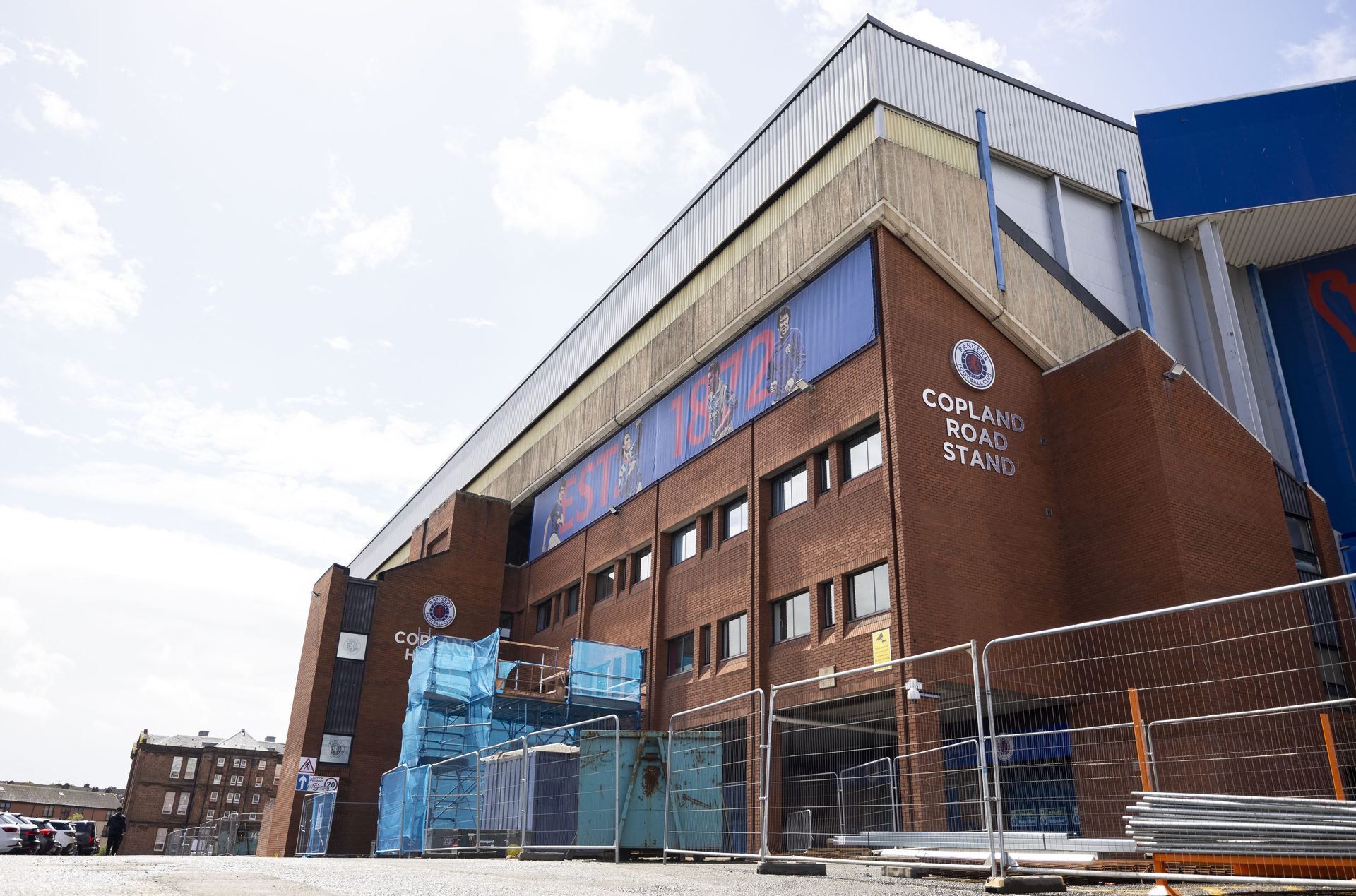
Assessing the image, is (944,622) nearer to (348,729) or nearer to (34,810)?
(348,729)

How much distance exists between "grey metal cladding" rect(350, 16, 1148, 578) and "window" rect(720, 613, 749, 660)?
10.9 metres

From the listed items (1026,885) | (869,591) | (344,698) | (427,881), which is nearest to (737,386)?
(869,591)

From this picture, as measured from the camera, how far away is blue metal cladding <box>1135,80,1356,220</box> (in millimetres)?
27516

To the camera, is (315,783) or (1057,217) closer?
(1057,217)

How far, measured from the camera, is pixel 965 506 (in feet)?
68.2

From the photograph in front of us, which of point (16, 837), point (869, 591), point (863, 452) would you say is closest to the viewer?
point (869, 591)


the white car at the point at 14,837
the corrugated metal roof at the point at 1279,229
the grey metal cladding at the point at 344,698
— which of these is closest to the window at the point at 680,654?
the grey metal cladding at the point at 344,698

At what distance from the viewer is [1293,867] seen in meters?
6.92

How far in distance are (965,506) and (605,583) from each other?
49.2 ft

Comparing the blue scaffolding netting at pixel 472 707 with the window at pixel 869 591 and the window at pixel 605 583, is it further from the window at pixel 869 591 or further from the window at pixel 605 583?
the window at pixel 869 591

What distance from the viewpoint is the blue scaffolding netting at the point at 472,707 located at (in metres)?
26.2

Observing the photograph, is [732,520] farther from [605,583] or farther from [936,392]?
[605,583]

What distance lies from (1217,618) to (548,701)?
1689 centimetres

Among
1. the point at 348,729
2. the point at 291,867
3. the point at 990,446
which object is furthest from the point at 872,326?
the point at 348,729
